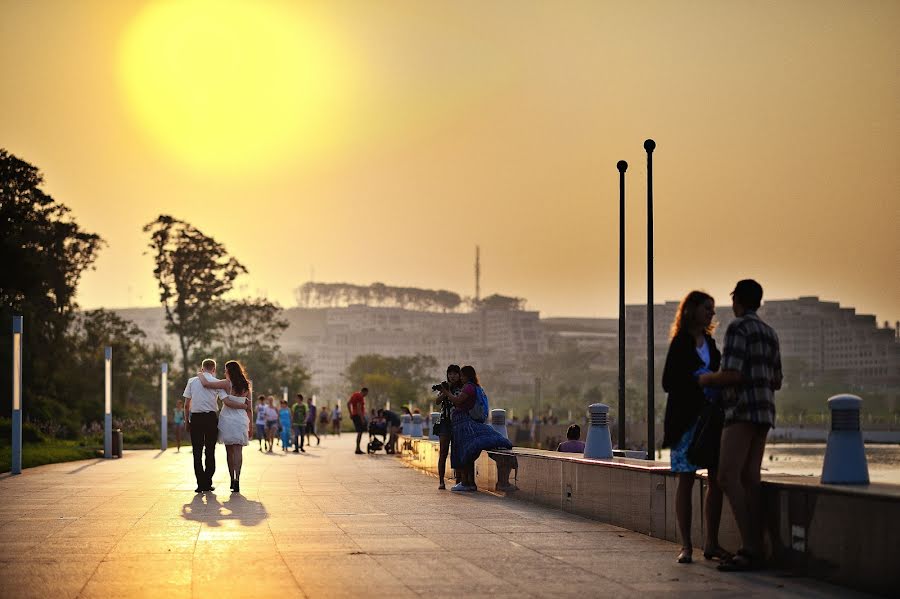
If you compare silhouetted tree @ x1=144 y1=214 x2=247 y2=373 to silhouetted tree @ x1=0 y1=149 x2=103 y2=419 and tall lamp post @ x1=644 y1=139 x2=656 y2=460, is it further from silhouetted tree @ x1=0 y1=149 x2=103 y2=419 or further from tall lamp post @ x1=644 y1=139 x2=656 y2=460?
tall lamp post @ x1=644 y1=139 x2=656 y2=460

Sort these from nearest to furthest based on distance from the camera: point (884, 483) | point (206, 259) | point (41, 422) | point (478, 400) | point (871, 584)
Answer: point (871, 584) → point (884, 483) → point (478, 400) → point (41, 422) → point (206, 259)

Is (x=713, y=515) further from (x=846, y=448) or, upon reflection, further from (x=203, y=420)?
(x=203, y=420)

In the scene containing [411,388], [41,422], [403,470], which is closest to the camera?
[403,470]

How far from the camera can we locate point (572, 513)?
51.0 ft

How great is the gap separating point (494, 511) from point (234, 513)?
9.61 ft

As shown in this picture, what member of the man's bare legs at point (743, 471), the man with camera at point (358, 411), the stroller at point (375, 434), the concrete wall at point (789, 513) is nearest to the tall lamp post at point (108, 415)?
the man with camera at point (358, 411)

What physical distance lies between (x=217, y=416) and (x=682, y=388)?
1076 cm

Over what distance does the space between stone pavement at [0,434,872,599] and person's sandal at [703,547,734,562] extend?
18 cm

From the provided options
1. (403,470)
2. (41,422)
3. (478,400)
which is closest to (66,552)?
(478,400)

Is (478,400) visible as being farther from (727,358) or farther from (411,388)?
(411,388)

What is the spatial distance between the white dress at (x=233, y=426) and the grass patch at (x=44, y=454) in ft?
25.2

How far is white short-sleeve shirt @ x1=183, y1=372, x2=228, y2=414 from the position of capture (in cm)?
1972

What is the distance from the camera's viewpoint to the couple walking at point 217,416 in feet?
64.1

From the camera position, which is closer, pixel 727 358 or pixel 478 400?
pixel 727 358
